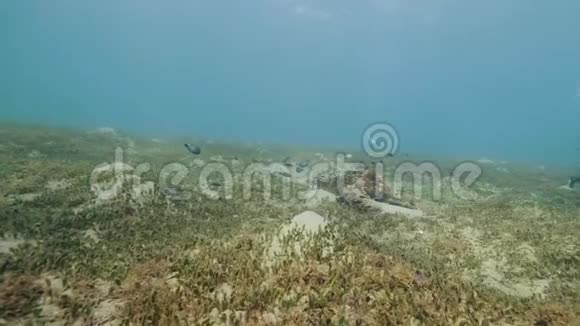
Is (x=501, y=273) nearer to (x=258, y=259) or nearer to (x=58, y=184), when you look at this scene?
(x=258, y=259)

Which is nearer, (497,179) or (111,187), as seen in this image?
(111,187)

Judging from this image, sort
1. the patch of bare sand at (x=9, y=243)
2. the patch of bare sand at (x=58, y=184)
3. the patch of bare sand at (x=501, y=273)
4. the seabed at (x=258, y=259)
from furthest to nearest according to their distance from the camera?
the patch of bare sand at (x=58, y=184), the patch of bare sand at (x=501, y=273), the patch of bare sand at (x=9, y=243), the seabed at (x=258, y=259)

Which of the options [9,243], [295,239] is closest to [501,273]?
[295,239]

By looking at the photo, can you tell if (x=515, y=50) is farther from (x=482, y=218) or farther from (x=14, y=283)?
(x=14, y=283)

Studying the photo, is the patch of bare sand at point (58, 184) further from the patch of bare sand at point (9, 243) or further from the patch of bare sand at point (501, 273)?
the patch of bare sand at point (501, 273)

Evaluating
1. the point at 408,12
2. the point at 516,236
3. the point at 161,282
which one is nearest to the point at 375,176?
the point at 516,236

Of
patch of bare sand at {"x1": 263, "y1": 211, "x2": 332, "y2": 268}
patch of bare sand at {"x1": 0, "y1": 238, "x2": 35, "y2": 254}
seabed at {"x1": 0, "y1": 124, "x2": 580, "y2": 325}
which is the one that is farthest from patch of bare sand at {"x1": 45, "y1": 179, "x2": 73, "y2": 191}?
patch of bare sand at {"x1": 263, "y1": 211, "x2": 332, "y2": 268}

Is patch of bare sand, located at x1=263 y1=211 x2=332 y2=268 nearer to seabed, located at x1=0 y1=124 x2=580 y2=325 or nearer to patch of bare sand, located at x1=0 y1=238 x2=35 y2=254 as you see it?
seabed, located at x1=0 y1=124 x2=580 y2=325

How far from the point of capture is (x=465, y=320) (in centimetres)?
614

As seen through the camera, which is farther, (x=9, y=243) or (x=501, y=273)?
(x=501, y=273)

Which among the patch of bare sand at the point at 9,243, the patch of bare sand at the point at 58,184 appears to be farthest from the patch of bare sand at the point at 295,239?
the patch of bare sand at the point at 58,184

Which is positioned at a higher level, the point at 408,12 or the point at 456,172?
the point at 408,12

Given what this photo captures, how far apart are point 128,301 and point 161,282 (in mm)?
765

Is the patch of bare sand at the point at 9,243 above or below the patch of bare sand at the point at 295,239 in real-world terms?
above
